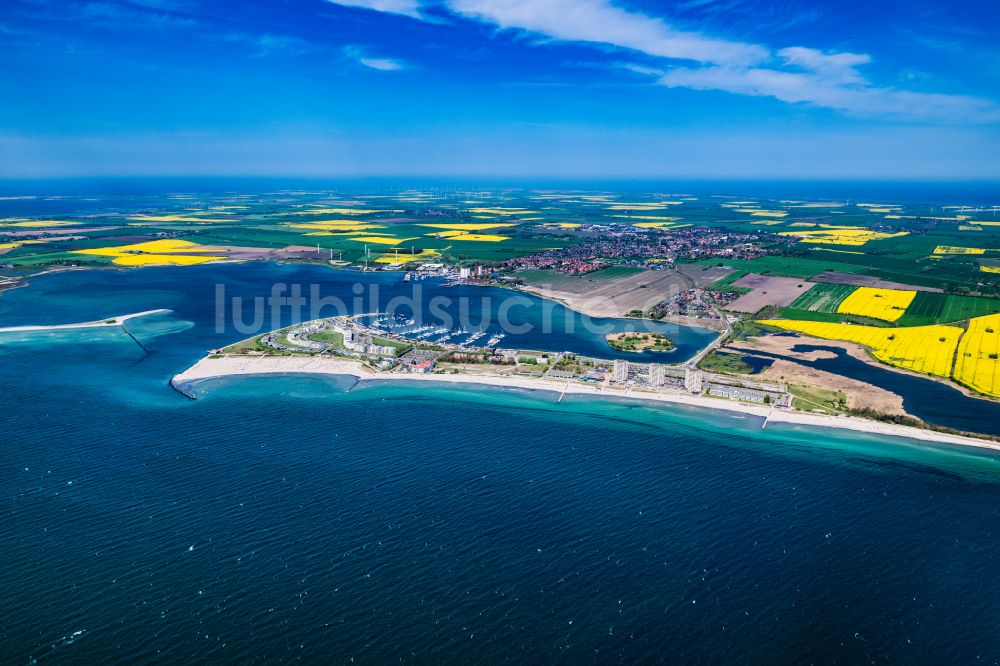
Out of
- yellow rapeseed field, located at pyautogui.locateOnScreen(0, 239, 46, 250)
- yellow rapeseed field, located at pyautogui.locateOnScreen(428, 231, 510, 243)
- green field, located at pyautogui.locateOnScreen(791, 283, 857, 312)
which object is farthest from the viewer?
yellow rapeseed field, located at pyautogui.locateOnScreen(428, 231, 510, 243)

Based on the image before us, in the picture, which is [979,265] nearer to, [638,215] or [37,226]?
[638,215]

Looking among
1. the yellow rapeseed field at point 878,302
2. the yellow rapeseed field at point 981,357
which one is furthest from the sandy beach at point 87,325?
the yellow rapeseed field at point 878,302

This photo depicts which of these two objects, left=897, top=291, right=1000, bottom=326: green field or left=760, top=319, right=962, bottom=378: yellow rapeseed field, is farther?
left=897, top=291, right=1000, bottom=326: green field

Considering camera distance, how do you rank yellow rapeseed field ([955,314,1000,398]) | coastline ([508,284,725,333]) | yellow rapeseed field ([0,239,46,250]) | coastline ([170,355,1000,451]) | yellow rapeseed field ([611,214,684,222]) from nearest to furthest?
coastline ([170,355,1000,451]), yellow rapeseed field ([955,314,1000,398]), coastline ([508,284,725,333]), yellow rapeseed field ([0,239,46,250]), yellow rapeseed field ([611,214,684,222])

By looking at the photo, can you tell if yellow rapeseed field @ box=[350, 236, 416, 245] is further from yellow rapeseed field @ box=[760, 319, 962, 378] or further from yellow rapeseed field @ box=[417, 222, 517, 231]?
yellow rapeseed field @ box=[760, 319, 962, 378]

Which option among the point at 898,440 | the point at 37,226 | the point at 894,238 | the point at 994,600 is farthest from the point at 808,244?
the point at 37,226

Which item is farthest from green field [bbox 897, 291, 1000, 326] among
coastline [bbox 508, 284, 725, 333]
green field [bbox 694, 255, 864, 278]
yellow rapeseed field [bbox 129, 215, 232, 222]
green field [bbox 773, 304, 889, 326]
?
yellow rapeseed field [bbox 129, 215, 232, 222]
